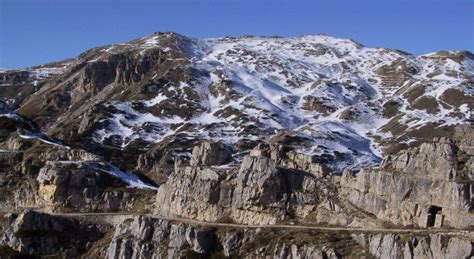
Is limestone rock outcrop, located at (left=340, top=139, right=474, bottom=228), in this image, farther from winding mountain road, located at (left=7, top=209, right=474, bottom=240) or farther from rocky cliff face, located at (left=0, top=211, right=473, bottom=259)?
rocky cliff face, located at (left=0, top=211, right=473, bottom=259)

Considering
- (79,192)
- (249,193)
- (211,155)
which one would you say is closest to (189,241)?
(249,193)

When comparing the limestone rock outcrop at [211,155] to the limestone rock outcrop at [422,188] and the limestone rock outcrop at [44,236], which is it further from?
the limestone rock outcrop at [422,188]

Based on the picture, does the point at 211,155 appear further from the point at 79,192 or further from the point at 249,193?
the point at 249,193

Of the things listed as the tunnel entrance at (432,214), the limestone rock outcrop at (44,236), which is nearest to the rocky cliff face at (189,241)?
the limestone rock outcrop at (44,236)

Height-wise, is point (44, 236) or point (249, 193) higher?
point (249, 193)

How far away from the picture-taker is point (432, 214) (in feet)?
276

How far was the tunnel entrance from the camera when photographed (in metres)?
83.5

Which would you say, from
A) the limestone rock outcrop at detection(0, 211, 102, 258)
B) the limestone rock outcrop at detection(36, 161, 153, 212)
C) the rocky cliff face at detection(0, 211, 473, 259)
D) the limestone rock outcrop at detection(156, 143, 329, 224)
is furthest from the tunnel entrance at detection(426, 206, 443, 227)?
the limestone rock outcrop at detection(0, 211, 102, 258)

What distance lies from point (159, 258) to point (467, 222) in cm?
4071

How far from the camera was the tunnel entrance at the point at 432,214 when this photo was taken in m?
83.5

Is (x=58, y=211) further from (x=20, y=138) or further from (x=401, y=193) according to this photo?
(x=401, y=193)

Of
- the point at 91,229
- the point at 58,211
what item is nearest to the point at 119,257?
the point at 91,229

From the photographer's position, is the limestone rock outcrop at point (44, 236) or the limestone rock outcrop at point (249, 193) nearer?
the limestone rock outcrop at point (249, 193)

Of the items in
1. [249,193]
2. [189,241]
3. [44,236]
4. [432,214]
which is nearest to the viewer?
[432,214]
